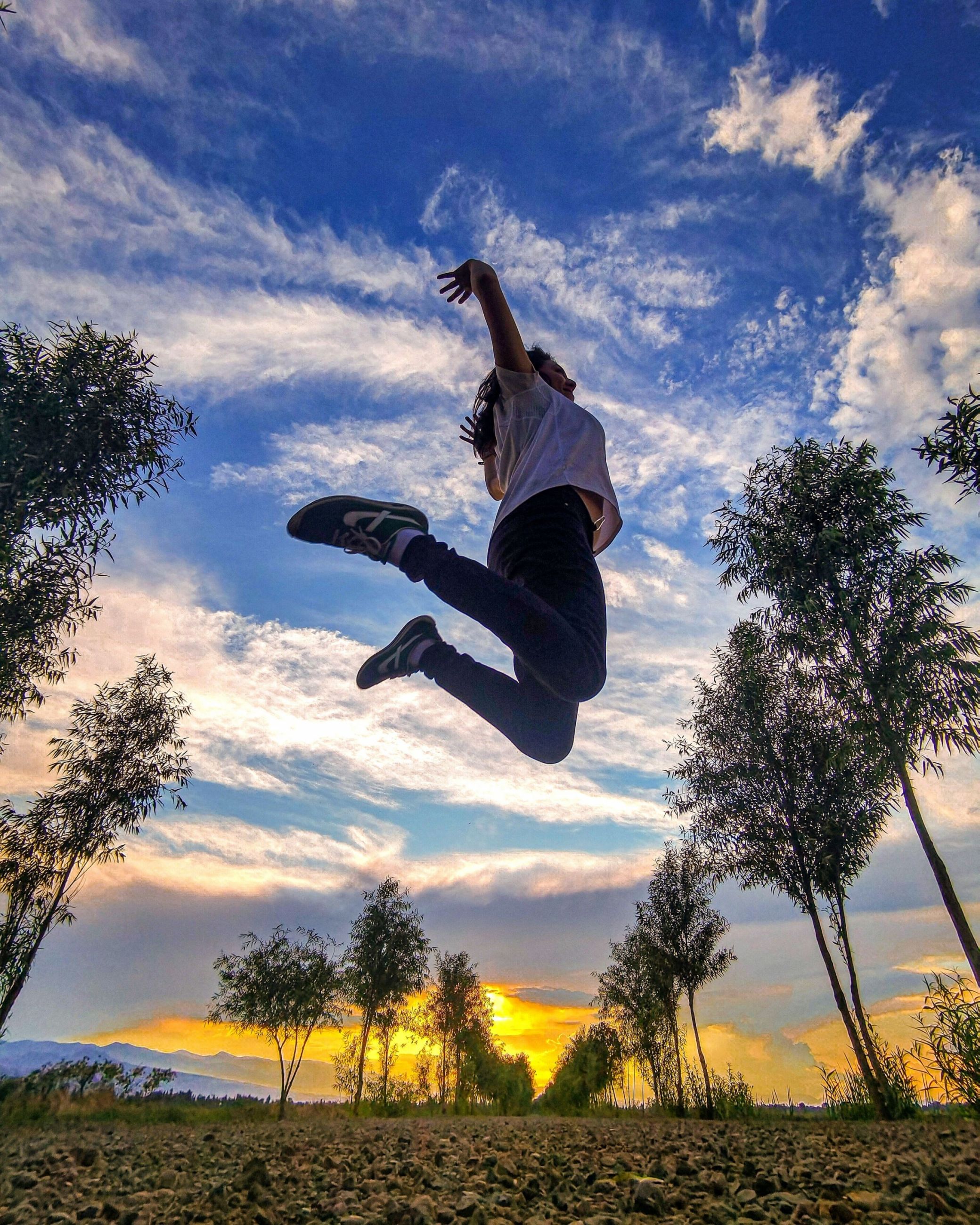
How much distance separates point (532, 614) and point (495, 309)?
1.70 metres

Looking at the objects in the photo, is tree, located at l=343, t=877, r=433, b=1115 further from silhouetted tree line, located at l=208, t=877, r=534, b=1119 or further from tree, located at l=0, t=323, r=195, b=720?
tree, located at l=0, t=323, r=195, b=720

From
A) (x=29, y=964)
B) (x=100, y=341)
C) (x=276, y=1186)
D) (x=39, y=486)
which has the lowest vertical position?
(x=276, y=1186)

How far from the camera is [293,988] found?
941 inches

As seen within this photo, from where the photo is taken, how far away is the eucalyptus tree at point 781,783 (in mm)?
13422

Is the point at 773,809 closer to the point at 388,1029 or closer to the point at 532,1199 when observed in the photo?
the point at 532,1199

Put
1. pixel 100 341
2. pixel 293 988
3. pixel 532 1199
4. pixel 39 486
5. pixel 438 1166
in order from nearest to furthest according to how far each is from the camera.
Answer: pixel 532 1199 < pixel 438 1166 < pixel 39 486 < pixel 100 341 < pixel 293 988

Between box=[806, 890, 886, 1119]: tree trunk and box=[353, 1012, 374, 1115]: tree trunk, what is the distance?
2090 cm

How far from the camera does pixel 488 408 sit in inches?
153

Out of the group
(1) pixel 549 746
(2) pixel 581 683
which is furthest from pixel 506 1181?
(2) pixel 581 683

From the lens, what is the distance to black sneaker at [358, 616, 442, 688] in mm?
3428

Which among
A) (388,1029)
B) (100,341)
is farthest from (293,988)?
(100,341)

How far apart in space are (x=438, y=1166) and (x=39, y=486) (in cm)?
967

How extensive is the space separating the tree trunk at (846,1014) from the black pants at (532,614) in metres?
13.1

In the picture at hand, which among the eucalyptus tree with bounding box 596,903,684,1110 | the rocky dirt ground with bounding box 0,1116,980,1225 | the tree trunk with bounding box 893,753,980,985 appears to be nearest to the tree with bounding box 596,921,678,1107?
the eucalyptus tree with bounding box 596,903,684,1110
